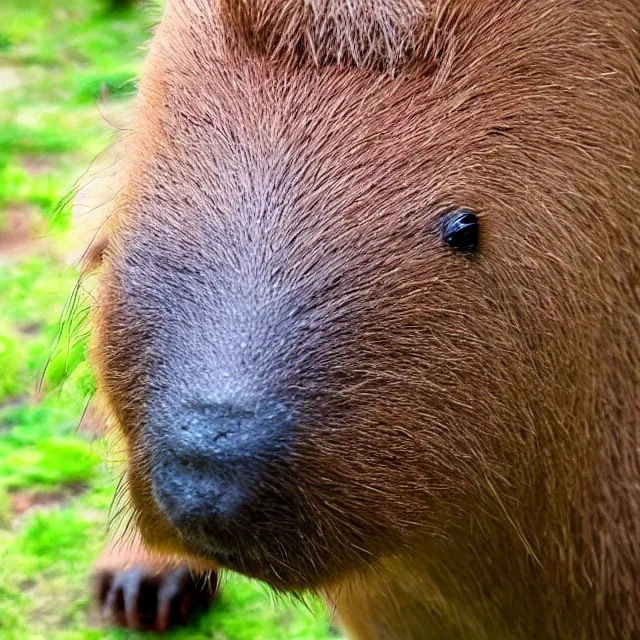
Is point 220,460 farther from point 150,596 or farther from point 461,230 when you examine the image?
point 150,596

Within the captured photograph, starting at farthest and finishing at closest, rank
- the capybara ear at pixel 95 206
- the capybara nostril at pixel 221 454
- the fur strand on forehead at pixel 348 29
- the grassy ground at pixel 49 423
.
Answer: the grassy ground at pixel 49 423 < the capybara ear at pixel 95 206 < the fur strand on forehead at pixel 348 29 < the capybara nostril at pixel 221 454

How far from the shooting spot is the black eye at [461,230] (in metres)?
1.83

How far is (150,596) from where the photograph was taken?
130 inches

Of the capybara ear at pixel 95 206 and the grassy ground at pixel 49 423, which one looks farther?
the grassy ground at pixel 49 423

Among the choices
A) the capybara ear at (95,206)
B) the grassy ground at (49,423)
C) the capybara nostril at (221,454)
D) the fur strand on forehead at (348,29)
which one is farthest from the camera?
the grassy ground at (49,423)

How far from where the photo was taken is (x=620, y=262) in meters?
2.04

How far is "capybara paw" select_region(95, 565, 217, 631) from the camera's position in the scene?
128 inches

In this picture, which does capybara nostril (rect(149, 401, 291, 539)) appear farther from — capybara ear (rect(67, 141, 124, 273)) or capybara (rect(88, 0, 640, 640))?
capybara ear (rect(67, 141, 124, 273))

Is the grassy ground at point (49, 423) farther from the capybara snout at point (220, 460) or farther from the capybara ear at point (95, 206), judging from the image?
the capybara snout at point (220, 460)

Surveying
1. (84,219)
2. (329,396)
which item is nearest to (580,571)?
(329,396)

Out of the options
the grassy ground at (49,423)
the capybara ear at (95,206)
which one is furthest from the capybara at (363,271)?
the grassy ground at (49,423)

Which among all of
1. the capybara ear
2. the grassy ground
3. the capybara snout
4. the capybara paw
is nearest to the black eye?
the capybara snout

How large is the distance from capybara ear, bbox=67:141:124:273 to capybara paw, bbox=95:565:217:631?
98 centimetres

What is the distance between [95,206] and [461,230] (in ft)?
3.36
